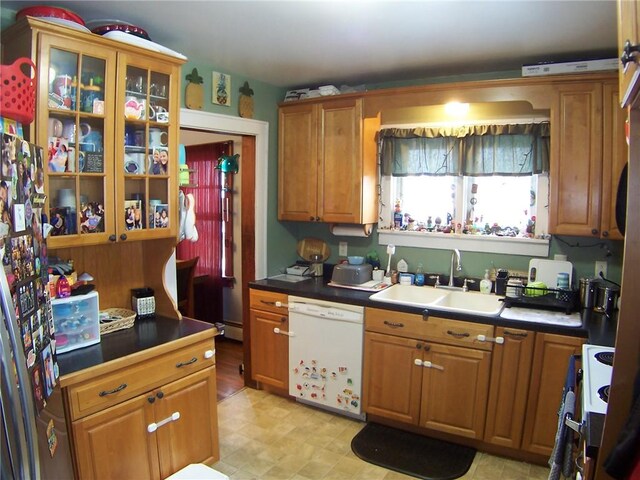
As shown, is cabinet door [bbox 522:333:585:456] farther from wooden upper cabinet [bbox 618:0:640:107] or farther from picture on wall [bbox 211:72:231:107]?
picture on wall [bbox 211:72:231:107]

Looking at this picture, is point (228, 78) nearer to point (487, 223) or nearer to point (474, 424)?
point (487, 223)

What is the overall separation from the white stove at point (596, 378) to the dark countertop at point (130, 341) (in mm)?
1715

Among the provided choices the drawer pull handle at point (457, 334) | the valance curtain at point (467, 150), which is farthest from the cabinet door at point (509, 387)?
the valance curtain at point (467, 150)

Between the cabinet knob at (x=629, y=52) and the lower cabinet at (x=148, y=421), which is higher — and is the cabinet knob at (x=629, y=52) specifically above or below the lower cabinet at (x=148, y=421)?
above

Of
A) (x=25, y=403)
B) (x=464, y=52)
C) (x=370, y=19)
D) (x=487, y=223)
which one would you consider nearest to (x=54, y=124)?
(x=25, y=403)

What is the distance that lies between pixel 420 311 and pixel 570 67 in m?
1.66

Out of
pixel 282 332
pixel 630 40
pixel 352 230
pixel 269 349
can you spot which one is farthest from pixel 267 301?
pixel 630 40

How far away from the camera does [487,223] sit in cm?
317

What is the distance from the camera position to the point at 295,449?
270cm

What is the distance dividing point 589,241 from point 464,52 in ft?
4.62

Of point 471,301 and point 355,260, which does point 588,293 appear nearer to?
point 471,301

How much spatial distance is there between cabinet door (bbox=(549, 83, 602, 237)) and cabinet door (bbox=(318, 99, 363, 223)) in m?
1.25

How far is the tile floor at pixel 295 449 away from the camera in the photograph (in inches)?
97.1

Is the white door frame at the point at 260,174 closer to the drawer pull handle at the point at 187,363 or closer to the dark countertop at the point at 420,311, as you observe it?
the dark countertop at the point at 420,311
